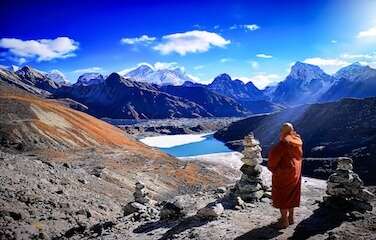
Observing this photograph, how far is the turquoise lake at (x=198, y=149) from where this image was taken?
9999cm

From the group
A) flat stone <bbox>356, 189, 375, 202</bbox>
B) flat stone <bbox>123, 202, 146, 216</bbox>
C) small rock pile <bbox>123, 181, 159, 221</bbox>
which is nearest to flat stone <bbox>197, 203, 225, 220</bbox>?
small rock pile <bbox>123, 181, 159, 221</bbox>

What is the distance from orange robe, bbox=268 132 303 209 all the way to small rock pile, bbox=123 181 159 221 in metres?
5.50

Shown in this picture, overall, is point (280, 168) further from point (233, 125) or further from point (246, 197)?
point (233, 125)

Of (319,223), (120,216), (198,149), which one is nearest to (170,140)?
(198,149)

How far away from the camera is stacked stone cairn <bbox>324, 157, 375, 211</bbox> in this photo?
10531 mm

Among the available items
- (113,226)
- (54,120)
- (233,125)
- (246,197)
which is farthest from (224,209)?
(233,125)

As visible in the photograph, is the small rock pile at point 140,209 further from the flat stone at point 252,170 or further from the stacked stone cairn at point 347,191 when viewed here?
the stacked stone cairn at point 347,191

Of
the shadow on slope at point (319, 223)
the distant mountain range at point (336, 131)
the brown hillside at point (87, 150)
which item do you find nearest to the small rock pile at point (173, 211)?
the shadow on slope at point (319, 223)

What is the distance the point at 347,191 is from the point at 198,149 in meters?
97.8

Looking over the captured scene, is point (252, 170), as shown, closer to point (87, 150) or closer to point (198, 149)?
point (87, 150)

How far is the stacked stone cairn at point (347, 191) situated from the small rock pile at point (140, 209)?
5.71 m

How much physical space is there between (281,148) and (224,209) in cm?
337

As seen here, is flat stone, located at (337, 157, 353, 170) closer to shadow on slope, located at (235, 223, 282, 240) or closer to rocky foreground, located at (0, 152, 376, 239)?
rocky foreground, located at (0, 152, 376, 239)

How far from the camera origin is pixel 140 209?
15.7 meters
